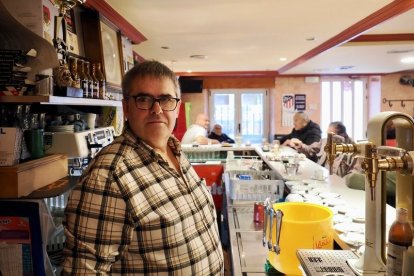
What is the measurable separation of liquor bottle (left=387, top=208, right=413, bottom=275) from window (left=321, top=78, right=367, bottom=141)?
8084 millimetres

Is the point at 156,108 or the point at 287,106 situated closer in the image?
the point at 156,108

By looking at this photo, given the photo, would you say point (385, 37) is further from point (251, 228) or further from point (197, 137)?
point (251, 228)

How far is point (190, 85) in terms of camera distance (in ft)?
27.1

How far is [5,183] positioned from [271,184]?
1.59 metres

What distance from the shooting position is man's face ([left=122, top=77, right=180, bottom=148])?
45.1 inches

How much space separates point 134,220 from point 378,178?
27.9 inches

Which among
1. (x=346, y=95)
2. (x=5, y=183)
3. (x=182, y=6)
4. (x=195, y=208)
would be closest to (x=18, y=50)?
(x=5, y=183)

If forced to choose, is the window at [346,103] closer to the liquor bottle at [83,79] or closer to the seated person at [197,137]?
the seated person at [197,137]

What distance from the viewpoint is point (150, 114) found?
1.15 meters

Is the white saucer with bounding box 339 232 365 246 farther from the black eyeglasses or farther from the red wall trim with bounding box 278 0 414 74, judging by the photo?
the red wall trim with bounding box 278 0 414 74

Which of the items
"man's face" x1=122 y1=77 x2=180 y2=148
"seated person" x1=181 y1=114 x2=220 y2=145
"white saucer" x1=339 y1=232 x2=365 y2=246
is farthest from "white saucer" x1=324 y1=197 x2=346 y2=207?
"seated person" x1=181 y1=114 x2=220 y2=145

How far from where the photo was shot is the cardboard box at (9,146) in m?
1.28

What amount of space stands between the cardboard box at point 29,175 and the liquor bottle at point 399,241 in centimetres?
122

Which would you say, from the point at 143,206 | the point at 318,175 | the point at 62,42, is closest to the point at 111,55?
the point at 62,42
